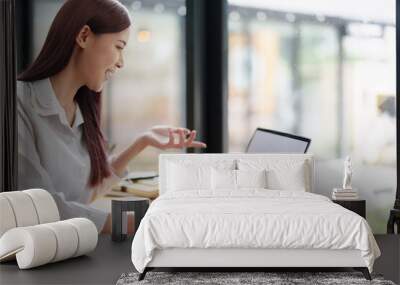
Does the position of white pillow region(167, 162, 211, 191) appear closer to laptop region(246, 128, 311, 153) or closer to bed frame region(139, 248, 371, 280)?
laptop region(246, 128, 311, 153)

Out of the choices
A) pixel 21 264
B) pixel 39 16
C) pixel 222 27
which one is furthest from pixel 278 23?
pixel 21 264

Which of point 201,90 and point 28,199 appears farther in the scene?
point 201,90

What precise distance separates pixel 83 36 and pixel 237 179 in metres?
2.32

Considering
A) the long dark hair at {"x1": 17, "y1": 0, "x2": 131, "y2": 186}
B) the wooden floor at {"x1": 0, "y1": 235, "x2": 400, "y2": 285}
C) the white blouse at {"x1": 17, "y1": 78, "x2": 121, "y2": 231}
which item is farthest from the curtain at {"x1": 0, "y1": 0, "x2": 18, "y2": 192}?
the wooden floor at {"x1": 0, "y1": 235, "x2": 400, "y2": 285}

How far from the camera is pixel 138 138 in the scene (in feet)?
24.1

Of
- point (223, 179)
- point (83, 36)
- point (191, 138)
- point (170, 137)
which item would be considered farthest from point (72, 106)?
point (223, 179)

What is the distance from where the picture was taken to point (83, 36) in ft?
23.5

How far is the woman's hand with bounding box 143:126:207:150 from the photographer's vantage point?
24.1ft

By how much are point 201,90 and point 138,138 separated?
852 millimetres

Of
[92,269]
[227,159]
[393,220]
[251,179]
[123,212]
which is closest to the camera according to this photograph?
[92,269]

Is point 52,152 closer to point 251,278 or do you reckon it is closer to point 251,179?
point 251,179

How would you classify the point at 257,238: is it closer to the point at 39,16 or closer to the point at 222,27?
the point at 222,27

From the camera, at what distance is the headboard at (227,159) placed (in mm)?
6648

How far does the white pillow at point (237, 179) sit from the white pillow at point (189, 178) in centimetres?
10
